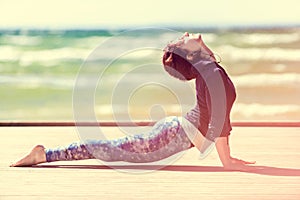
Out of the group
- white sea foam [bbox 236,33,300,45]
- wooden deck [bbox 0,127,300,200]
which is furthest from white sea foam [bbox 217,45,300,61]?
wooden deck [bbox 0,127,300,200]

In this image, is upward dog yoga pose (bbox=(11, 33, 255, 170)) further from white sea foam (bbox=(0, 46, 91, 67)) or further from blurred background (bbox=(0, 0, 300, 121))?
white sea foam (bbox=(0, 46, 91, 67))

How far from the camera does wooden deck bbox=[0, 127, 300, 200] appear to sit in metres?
2.38

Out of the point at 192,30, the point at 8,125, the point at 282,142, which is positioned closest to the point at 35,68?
the point at 192,30

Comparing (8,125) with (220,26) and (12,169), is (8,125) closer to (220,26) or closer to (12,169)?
(12,169)

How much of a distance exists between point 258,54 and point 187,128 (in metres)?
7.82

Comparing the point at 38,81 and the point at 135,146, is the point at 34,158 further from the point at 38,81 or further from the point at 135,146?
the point at 38,81

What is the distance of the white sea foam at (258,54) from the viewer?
33.9 ft

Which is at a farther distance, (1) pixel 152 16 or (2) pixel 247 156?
(1) pixel 152 16

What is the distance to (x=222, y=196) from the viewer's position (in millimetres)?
2350

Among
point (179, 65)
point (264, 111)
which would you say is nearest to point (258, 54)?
point (264, 111)

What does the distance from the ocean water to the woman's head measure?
3.41 meters

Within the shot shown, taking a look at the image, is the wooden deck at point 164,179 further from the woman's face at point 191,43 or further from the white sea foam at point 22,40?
the white sea foam at point 22,40

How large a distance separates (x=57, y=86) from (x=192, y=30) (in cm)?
300

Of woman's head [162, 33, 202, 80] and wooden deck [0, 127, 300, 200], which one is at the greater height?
woman's head [162, 33, 202, 80]
